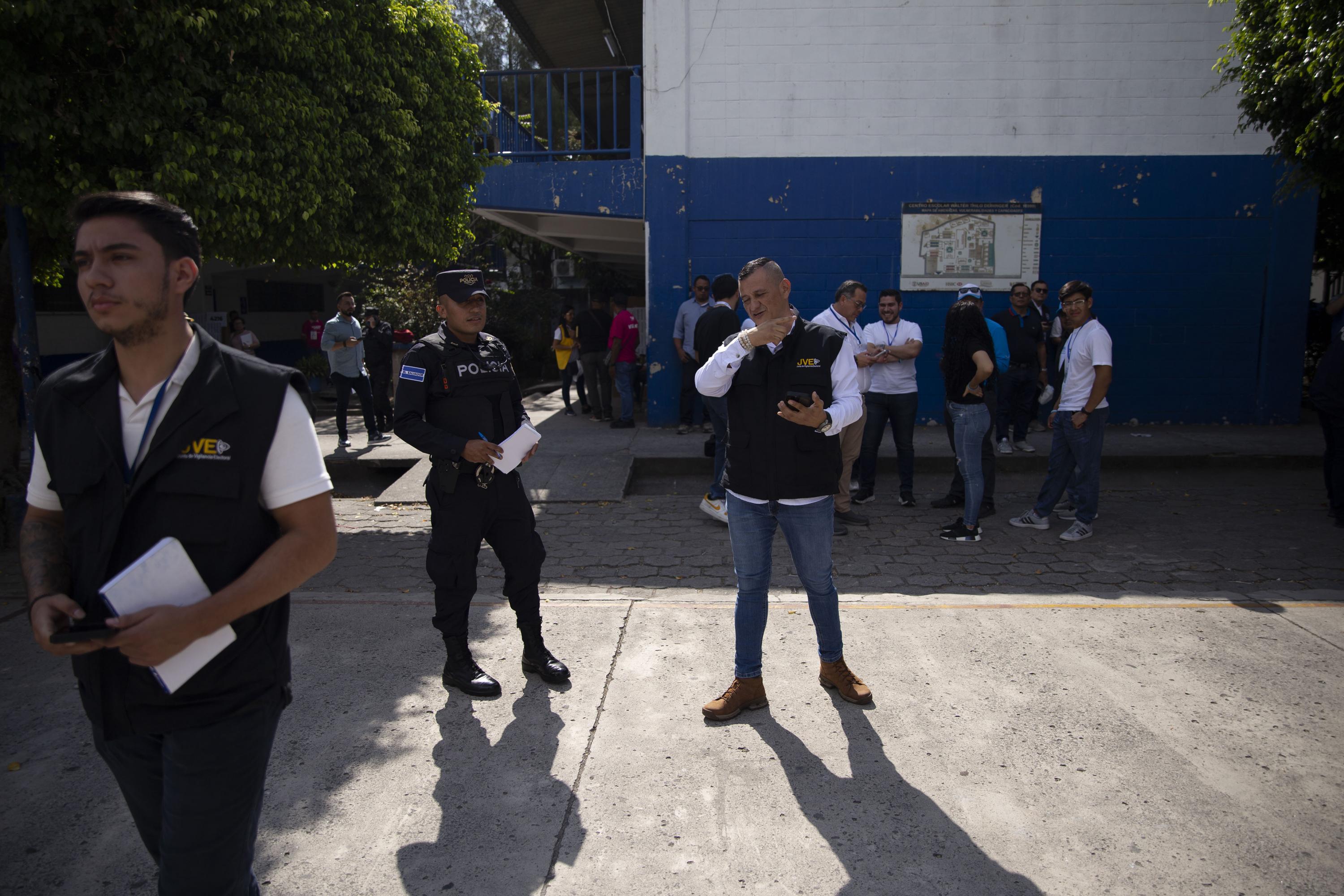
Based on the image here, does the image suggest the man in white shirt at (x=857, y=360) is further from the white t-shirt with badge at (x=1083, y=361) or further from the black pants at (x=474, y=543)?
the black pants at (x=474, y=543)

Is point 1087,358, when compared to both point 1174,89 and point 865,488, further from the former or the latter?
point 1174,89

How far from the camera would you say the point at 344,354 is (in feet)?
36.0

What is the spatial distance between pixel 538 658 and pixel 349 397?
7.66 metres

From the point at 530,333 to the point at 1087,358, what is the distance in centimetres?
1564

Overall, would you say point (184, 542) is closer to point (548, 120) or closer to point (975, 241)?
point (548, 120)

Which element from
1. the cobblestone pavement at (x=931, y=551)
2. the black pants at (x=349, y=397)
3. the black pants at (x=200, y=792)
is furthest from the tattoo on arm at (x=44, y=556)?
the black pants at (x=349, y=397)

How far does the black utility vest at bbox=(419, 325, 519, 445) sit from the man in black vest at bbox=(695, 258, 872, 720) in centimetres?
110

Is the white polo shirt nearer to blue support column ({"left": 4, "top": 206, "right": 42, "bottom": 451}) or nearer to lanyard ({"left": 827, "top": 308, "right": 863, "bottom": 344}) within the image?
lanyard ({"left": 827, "top": 308, "right": 863, "bottom": 344})

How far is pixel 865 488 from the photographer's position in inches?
324

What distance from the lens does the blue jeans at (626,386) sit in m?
11.8

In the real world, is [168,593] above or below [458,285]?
below

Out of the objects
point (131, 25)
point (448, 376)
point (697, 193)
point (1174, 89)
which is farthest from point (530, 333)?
point (448, 376)

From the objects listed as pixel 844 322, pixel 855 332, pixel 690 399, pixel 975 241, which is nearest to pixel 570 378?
pixel 690 399

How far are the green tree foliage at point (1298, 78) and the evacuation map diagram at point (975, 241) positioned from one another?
124 inches
